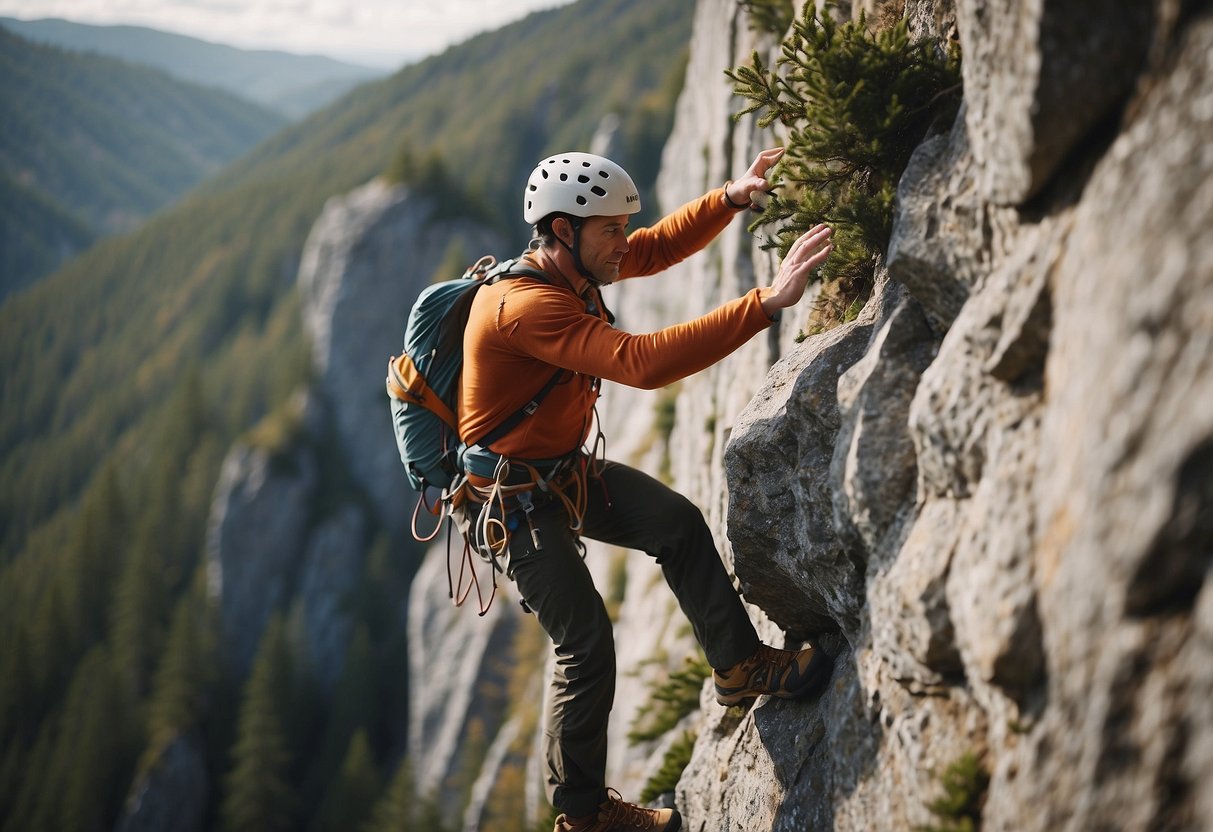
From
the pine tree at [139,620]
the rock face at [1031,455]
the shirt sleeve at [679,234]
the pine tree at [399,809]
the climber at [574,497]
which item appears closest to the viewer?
the rock face at [1031,455]

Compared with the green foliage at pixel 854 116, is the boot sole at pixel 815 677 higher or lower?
lower

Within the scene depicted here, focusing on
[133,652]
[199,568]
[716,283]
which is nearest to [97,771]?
[133,652]

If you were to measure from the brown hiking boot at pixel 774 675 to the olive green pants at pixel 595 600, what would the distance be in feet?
0.34

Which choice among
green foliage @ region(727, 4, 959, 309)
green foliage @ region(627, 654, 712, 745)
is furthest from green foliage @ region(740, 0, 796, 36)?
green foliage @ region(627, 654, 712, 745)

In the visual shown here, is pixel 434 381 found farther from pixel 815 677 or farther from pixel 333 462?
pixel 333 462

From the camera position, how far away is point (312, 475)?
86.6 meters

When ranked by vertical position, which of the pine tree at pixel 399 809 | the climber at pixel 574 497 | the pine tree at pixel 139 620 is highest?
the pine tree at pixel 139 620

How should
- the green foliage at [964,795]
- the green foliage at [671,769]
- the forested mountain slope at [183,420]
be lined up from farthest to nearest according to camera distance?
1. the forested mountain slope at [183,420]
2. the green foliage at [671,769]
3. the green foliage at [964,795]

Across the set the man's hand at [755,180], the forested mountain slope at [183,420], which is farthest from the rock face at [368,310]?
the man's hand at [755,180]

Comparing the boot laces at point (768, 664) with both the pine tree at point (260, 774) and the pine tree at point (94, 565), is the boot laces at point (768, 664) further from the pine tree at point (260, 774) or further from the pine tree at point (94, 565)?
the pine tree at point (94, 565)

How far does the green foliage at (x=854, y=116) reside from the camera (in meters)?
5.59

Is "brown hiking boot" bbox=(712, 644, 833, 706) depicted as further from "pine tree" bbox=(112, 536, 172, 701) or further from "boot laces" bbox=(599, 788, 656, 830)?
"pine tree" bbox=(112, 536, 172, 701)

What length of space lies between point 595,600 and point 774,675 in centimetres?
157

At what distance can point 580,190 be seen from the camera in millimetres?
6523
